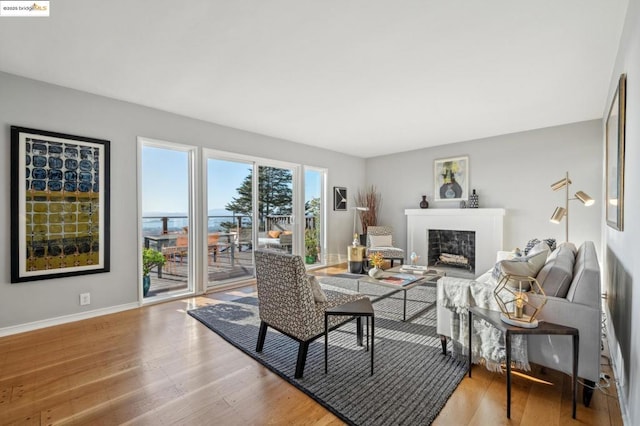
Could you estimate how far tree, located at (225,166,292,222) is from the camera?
4887 mm

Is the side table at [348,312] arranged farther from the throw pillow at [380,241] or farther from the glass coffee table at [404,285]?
the throw pillow at [380,241]

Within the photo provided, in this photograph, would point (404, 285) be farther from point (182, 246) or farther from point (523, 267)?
point (182, 246)

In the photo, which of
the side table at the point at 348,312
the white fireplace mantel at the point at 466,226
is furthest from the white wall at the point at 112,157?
the white fireplace mantel at the point at 466,226

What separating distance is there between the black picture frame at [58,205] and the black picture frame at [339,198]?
4.19 m

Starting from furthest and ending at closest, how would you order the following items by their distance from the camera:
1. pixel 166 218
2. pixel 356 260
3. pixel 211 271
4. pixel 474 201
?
pixel 356 260
pixel 474 201
pixel 211 271
pixel 166 218

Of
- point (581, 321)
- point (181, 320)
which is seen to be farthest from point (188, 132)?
point (581, 321)

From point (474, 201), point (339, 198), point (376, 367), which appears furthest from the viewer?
point (339, 198)

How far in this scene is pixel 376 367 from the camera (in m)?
2.23

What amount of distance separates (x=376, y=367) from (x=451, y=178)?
15.3 feet

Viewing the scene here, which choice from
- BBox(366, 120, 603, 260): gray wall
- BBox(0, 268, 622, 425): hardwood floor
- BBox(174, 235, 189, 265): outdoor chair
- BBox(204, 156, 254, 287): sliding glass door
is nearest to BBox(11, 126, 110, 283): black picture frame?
BBox(0, 268, 622, 425): hardwood floor

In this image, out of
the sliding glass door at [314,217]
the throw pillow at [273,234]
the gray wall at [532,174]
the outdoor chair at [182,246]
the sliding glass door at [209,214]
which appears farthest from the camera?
the sliding glass door at [314,217]

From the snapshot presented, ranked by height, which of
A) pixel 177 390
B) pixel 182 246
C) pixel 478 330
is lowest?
pixel 177 390

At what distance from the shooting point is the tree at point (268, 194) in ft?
16.0

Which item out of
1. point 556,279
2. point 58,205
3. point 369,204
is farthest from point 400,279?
point 58,205
